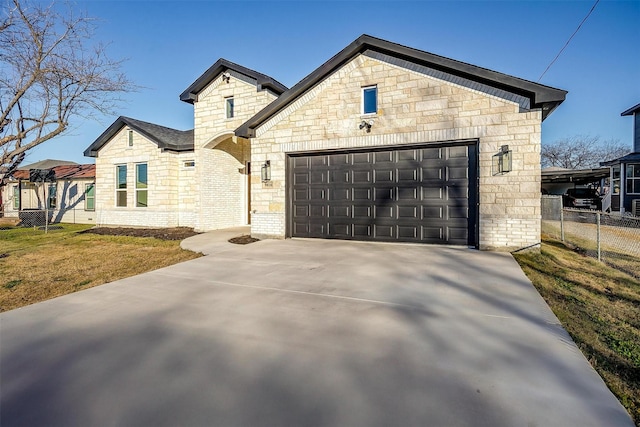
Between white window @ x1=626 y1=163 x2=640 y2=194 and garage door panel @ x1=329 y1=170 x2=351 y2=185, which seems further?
white window @ x1=626 y1=163 x2=640 y2=194

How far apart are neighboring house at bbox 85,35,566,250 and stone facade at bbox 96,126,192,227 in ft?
15.7

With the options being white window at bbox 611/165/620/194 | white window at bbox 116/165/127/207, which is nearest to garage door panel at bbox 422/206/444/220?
white window at bbox 116/165/127/207

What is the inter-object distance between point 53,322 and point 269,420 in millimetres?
3193

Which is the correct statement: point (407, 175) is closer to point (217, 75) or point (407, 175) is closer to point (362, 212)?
point (362, 212)

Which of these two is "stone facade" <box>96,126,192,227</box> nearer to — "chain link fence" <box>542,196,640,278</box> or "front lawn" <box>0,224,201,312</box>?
"front lawn" <box>0,224,201,312</box>

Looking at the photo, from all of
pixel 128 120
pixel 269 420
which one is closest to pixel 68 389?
pixel 269 420

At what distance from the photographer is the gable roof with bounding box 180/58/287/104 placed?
11.4 m

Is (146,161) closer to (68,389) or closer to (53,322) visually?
(53,322)

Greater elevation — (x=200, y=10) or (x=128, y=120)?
(x=200, y=10)

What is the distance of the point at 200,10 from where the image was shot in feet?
36.5

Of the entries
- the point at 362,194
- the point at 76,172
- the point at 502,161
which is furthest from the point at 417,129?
the point at 76,172

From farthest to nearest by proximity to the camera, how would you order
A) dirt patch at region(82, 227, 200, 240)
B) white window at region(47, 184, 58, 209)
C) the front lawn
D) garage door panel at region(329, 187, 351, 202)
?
white window at region(47, 184, 58, 209)
dirt patch at region(82, 227, 200, 240)
garage door panel at region(329, 187, 351, 202)
the front lawn

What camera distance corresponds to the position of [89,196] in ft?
60.0

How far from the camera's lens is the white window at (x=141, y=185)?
14133mm
